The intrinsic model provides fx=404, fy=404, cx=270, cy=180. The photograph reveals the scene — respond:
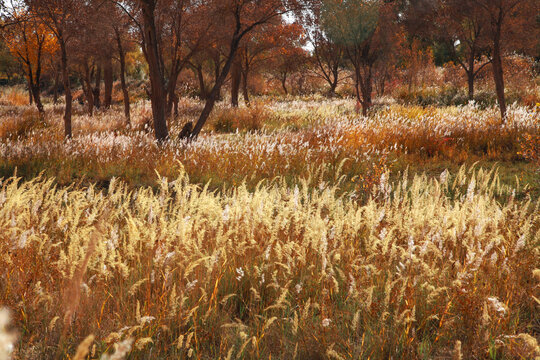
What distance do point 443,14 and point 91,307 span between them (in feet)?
60.9

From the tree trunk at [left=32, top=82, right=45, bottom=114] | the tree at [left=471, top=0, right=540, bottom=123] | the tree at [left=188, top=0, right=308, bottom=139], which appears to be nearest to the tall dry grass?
the tree at [left=188, top=0, right=308, bottom=139]

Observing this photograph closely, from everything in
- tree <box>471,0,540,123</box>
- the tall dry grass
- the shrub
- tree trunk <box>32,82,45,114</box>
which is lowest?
the tall dry grass

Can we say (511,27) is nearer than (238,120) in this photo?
No

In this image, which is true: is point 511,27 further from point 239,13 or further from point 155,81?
point 155,81

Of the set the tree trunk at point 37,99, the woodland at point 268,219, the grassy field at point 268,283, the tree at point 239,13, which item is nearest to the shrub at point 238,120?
the woodland at point 268,219

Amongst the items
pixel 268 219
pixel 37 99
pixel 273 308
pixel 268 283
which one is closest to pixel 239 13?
pixel 268 219

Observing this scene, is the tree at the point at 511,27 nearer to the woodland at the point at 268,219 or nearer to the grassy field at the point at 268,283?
the woodland at the point at 268,219

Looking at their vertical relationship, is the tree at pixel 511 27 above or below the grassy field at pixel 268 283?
above

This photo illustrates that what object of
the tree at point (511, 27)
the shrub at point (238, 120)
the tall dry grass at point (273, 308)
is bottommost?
the tall dry grass at point (273, 308)

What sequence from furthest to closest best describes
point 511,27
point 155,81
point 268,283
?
point 511,27 → point 155,81 → point 268,283

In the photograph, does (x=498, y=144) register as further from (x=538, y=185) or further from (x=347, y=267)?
(x=347, y=267)

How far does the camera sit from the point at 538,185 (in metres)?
5.48

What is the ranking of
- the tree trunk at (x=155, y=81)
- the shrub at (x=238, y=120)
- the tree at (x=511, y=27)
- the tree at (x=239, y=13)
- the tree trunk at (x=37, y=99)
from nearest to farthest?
the tree at (x=239, y=13)
the tree trunk at (x=155, y=81)
the tree at (x=511, y=27)
the shrub at (x=238, y=120)
the tree trunk at (x=37, y=99)

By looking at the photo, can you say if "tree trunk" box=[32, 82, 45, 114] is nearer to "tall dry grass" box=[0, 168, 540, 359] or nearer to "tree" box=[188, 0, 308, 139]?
"tree" box=[188, 0, 308, 139]
